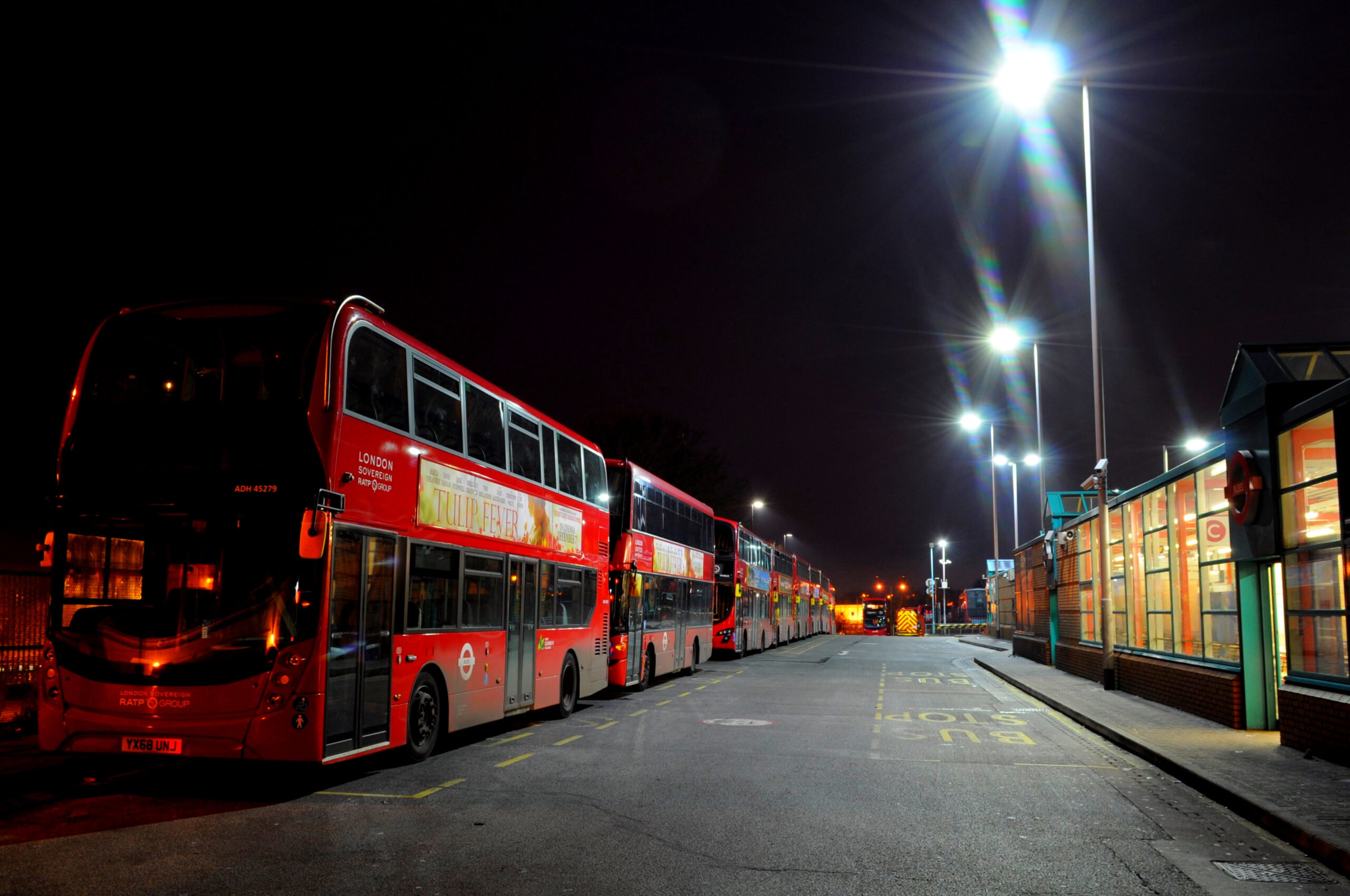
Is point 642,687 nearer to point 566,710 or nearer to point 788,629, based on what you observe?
point 566,710

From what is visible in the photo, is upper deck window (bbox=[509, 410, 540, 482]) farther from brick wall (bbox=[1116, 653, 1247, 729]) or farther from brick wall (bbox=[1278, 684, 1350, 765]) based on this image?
brick wall (bbox=[1116, 653, 1247, 729])

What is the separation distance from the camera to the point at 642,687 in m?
21.8

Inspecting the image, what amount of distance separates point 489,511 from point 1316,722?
10042 millimetres

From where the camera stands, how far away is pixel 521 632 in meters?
14.1

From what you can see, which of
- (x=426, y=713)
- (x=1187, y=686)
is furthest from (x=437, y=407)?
(x=1187, y=686)

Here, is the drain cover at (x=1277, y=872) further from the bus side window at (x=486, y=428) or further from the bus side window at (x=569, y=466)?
the bus side window at (x=569, y=466)

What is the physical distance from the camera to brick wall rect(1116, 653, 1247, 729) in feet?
46.7

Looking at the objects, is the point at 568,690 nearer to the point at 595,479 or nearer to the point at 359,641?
the point at 595,479

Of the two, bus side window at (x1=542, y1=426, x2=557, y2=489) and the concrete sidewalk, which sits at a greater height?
bus side window at (x1=542, y1=426, x2=557, y2=489)

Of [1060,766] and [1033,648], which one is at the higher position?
[1060,766]

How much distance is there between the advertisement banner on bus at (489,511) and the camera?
11164 mm

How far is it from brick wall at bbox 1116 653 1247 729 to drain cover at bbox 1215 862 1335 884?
7939mm

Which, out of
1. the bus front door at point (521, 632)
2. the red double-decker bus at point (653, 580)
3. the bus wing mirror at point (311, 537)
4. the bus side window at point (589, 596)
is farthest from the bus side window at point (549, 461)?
the bus wing mirror at point (311, 537)

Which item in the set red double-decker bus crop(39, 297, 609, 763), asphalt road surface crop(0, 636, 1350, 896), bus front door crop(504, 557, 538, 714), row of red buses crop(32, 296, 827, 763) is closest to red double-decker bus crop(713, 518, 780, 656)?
bus front door crop(504, 557, 538, 714)
